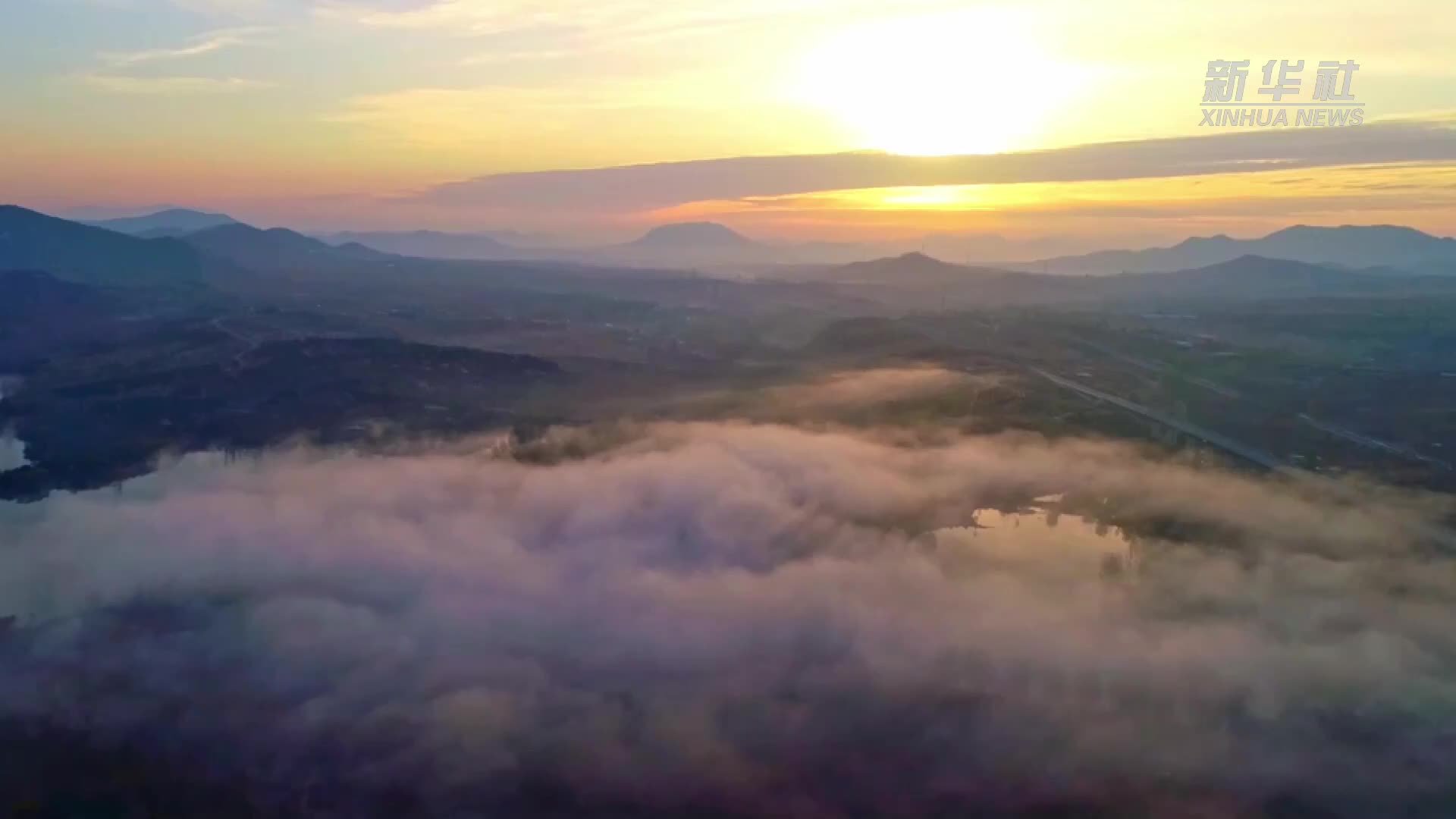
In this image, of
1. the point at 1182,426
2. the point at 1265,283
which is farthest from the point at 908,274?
the point at 1182,426

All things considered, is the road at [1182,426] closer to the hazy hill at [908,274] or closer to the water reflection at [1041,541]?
the water reflection at [1041,541]

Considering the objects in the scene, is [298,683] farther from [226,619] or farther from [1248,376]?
[1248,376]

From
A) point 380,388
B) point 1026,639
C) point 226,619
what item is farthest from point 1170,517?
point 380,388

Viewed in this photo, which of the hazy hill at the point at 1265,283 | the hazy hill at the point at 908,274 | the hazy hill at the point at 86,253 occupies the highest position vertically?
the hazy hill at the point at 86,253

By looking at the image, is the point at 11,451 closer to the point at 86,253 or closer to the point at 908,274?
the point at 86,253

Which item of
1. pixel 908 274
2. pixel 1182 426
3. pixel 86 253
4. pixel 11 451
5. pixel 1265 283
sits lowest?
pixel 1265 283

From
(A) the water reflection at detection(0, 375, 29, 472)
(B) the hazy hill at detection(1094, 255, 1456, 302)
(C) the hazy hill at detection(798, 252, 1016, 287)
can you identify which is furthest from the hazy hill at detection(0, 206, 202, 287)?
(B) the hazy hill at detection(1094, 255, 1456, 302)

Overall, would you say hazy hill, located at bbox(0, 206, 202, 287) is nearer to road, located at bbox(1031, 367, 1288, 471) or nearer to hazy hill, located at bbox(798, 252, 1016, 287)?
hazy hill, located at bbox(798, 252, 1016, 287)

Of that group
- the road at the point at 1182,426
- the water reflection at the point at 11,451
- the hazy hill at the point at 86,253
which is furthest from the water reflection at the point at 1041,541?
the hazy hill at the point at 86,253
